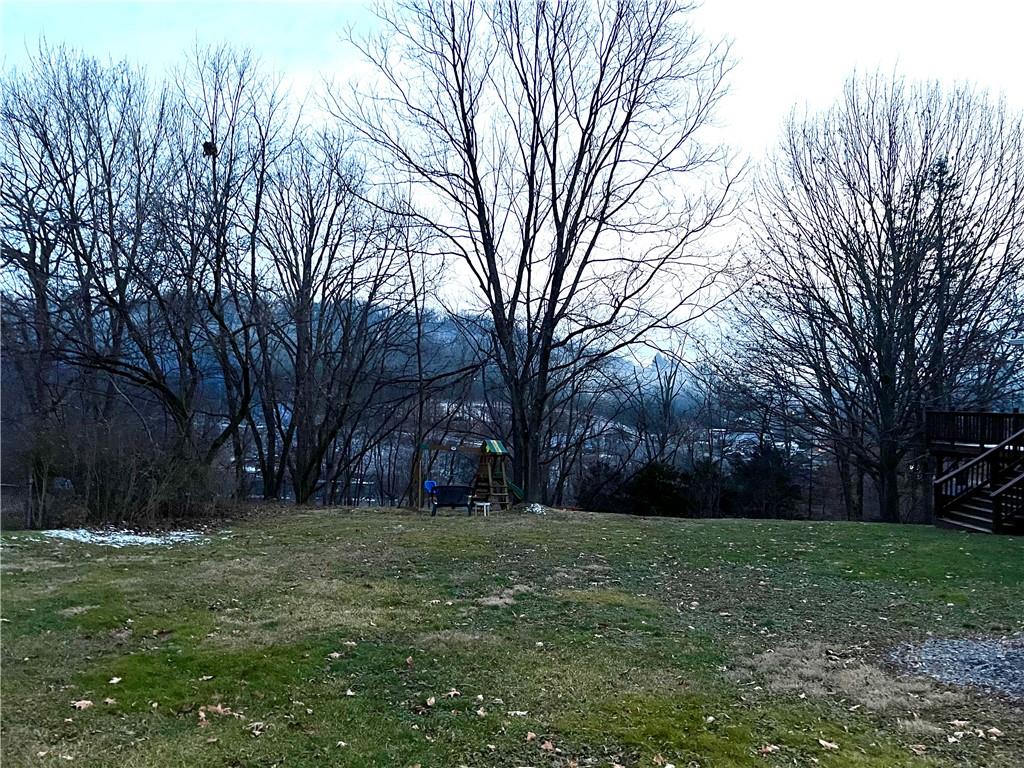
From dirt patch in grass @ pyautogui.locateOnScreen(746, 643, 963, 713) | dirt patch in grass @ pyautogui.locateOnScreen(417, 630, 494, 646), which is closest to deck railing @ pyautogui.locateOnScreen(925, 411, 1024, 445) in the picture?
dirt patch in grass @ pyautogui.locateOnScreen(746, 643, 963, 713)

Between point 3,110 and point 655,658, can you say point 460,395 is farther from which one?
point 655,658

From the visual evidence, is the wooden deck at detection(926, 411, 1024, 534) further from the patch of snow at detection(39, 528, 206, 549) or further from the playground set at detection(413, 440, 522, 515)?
the patch of snow at detection(39, 528, 206, 549)

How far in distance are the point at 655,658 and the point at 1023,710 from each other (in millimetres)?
2058

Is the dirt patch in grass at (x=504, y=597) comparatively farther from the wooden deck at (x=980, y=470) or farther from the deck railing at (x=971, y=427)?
the deck railing at (x=971, y=427)

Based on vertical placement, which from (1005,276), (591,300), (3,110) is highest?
(3,110)

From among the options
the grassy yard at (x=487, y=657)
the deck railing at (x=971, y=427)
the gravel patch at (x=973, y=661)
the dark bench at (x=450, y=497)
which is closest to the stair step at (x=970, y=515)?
the deck railing at (x=971, y=427)

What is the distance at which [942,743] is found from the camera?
12.4 feet

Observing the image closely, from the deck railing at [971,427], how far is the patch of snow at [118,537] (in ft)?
43.8

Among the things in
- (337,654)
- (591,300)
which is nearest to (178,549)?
(337,654)

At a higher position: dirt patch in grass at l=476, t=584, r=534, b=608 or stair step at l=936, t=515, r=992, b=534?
stair step at l=936, t=515, r=992, b=534

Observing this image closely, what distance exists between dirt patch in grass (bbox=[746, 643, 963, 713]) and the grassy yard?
0.06ft

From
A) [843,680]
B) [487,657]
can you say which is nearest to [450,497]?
[487,657]

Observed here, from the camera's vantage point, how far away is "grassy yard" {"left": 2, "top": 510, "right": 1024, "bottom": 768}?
3.66 metres

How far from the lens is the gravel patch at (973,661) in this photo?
4.68 meters
